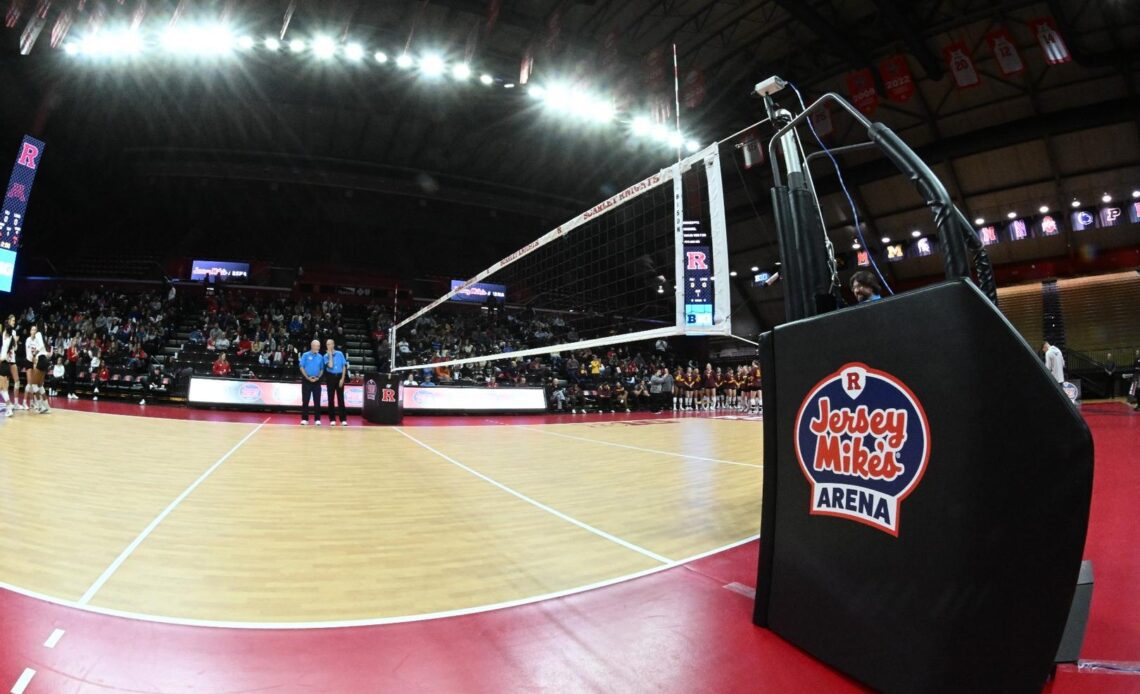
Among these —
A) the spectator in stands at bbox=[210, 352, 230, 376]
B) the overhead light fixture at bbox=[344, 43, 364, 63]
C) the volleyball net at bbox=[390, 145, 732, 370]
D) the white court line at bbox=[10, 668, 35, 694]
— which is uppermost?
the overhead light fixture at bbox=[344, 43, 364, 63]

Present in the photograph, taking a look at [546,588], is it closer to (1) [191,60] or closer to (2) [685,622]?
(2) [685,622]

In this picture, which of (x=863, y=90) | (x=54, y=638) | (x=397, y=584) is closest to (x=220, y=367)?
(x=54, y=638)

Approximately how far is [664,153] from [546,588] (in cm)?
1640

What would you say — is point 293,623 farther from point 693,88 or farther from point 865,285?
point 693,88

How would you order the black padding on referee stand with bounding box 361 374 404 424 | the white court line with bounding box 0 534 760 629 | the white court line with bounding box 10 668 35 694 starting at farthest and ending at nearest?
1. the black padding on referee stand with bounding box 361 374 404 424
2. the white court line with bounding box 0 534 760 629
3. the white court line with bounding box 10 668 35 694

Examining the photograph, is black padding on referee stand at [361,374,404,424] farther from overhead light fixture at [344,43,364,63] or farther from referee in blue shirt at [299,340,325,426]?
overhead light fixture at [344,43,364,63]

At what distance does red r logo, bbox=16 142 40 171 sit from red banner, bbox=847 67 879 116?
82.6ft

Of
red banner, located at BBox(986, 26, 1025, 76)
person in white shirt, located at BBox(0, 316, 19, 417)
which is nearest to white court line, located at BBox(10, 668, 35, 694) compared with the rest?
person in white shirt, located at BBox(0, 316, 19, 417)

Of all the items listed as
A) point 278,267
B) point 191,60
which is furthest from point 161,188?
point 191,60

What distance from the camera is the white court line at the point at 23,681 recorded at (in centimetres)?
103

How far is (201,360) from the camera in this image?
13914mm

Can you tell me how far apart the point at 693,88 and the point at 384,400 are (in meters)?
11.7

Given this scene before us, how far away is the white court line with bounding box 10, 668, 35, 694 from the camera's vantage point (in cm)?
103

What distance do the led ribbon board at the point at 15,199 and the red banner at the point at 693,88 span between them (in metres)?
20.6
